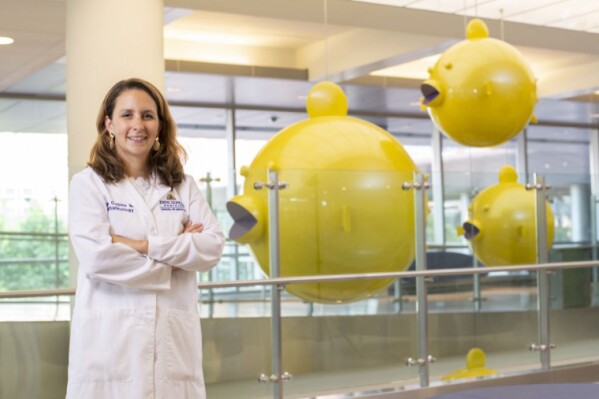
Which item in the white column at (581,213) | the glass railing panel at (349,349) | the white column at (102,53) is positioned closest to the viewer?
the white column at (102,53)

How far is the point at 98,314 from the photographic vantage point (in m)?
2.88

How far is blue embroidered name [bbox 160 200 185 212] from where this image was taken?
119 inches

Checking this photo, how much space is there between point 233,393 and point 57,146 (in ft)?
28.3

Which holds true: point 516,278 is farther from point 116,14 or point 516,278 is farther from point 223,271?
point 116,14

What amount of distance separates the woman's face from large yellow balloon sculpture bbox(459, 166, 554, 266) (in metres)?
4.41

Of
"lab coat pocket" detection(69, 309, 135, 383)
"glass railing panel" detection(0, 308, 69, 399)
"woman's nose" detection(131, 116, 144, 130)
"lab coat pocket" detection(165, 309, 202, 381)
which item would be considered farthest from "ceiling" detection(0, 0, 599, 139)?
"lab coat pocket" detection(69, 309, 135, 383)

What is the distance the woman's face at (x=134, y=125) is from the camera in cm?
301

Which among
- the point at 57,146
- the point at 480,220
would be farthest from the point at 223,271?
the point at 57,146

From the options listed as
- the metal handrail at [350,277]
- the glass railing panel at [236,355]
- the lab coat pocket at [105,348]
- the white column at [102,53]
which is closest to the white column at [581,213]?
the metal handrail at [350,277]

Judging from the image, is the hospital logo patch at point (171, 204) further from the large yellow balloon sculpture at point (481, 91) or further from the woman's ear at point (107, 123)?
the large yellow balloon sculpture at point (481, 91)

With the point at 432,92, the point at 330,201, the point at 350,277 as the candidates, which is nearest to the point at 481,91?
the point at 432,92

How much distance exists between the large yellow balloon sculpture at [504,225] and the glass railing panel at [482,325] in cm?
15

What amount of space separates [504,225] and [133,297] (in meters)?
4.70

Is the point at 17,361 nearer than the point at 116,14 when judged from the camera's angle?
Yes
